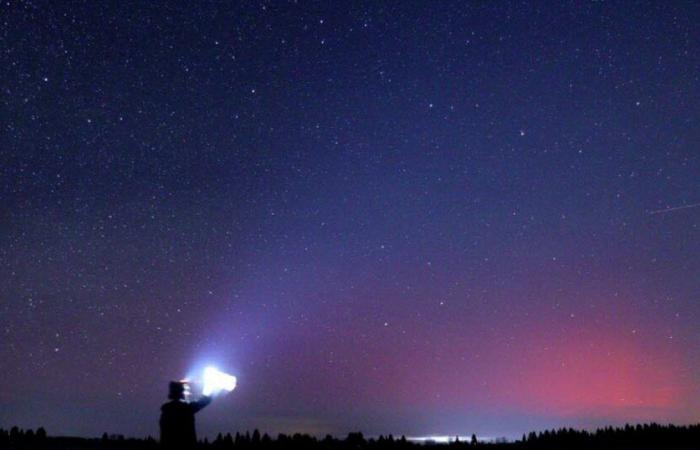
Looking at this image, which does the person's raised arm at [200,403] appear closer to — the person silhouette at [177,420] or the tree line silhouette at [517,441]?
the person silhouette at [177,420]

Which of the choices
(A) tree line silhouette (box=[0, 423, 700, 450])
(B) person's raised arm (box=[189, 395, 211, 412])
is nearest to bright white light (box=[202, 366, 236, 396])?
(B) person's raised arm (box=[189, 395, 211, 412])

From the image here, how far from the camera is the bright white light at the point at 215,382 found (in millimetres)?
9891

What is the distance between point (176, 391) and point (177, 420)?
1.41 feet

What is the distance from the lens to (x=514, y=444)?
53.9ft

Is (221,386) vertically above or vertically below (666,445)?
above

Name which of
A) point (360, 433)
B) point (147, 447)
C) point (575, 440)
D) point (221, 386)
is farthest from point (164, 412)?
point (575, 440)

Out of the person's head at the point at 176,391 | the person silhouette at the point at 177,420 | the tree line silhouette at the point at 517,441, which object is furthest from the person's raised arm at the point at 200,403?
the tree line silhouette at the point at 517,441

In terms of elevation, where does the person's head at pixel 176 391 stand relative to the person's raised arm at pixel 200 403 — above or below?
above

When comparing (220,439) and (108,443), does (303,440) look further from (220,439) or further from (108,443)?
(108,443)

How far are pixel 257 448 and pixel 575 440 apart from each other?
8637mm

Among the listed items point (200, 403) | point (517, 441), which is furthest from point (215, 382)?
point (517, 441)

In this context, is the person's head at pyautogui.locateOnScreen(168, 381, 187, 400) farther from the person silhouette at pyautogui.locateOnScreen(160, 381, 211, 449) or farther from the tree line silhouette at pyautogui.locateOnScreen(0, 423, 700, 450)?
the tree line silhouette at pyautogui.locateOnScreen(0, 423, 700, 450)

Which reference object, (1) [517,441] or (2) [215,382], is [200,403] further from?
(1) [517,441]

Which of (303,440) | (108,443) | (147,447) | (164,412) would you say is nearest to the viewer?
(164,412)
